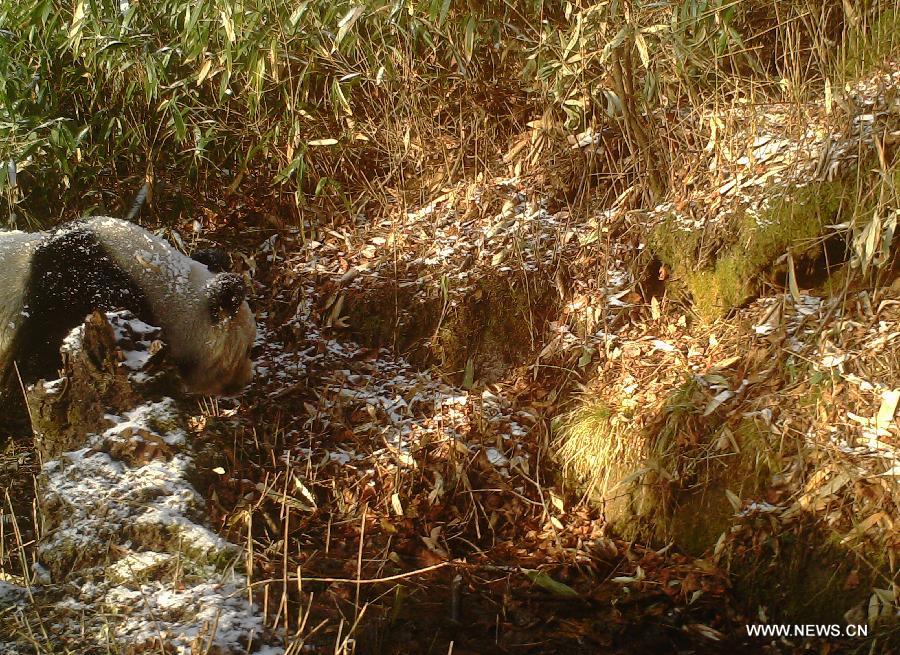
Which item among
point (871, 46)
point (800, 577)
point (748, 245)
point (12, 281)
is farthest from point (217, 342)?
point (871, 46)

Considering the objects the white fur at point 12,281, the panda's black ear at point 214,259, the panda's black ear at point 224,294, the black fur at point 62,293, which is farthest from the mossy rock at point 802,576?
the white fur at point 12,281

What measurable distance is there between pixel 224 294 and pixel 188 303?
13.7 inches

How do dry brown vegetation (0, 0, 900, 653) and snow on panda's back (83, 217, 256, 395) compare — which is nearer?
dry brown vegetation (0, 0, 900, 653)

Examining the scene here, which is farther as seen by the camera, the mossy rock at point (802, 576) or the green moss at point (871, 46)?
the green moss at point (871, 46)

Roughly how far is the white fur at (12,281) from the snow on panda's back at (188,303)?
1.24ft

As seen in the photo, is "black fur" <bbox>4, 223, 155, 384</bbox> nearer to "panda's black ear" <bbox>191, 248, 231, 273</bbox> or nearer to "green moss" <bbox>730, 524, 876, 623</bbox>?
"panda's black ear" <bbox>191, 248, 231, 273</bbox>

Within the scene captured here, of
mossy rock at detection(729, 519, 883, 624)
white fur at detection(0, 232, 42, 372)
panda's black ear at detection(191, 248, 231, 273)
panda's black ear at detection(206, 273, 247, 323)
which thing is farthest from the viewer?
panda's black ear at detection(191, 248, 231, 273)

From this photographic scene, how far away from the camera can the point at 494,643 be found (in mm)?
3172

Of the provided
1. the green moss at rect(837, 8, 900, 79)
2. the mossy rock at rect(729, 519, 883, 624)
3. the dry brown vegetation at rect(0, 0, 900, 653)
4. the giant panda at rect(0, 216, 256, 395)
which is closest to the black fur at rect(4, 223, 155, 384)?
the giant panda at rect(0, 216, 256, 395)

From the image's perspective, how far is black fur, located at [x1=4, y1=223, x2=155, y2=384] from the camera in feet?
13.0

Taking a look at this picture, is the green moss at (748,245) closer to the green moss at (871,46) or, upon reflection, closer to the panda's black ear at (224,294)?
the green moss at (871,46)

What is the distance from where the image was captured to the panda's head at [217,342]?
4254 mm

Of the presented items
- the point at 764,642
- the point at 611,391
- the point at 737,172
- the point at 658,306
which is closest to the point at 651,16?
the point at 737,172

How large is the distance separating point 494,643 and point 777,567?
1290 mm
